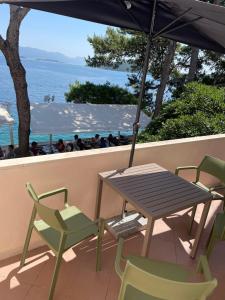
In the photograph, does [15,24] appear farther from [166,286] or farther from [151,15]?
[166,286]

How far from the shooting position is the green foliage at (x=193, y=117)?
5.36m

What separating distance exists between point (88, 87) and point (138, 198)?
656 inches

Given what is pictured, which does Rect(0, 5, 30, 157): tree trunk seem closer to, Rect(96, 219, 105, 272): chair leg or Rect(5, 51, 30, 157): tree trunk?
Rect(5, 51, 30, 157): tree trunk

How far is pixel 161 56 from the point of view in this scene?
16.6 metres

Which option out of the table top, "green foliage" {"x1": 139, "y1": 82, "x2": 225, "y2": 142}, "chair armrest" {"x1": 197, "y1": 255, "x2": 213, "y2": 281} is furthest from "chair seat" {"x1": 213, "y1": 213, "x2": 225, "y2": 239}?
"green foliage" {"x1": 139, "y1": 82, "x2": 225, "y2": 142}

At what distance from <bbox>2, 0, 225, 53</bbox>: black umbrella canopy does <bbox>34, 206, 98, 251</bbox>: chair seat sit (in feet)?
5.66

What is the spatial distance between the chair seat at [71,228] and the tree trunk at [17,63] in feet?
24.9

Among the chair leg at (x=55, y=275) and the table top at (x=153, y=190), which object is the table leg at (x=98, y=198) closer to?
the table top at (x=153, y=190)

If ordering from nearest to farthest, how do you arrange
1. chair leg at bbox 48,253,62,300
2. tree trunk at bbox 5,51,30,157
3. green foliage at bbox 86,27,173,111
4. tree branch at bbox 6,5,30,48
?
chair leg at bbox 48,253,62,300, tree branch at bbox 6,5,30,48, tree trunk at bbox 5,51,30,157, green foliage at bbox 86,27,173,111

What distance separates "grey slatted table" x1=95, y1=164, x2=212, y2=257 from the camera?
2.39 m

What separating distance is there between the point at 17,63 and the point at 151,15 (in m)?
7.45

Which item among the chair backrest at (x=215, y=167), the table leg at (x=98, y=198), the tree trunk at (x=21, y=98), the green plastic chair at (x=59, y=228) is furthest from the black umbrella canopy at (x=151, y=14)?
the tree trunk at (x=21, y=98)

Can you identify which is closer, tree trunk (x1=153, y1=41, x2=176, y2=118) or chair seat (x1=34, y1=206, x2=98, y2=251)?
chair seat (x1=34, y1=206, x2=98, y2=251)

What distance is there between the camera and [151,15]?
291 cm
